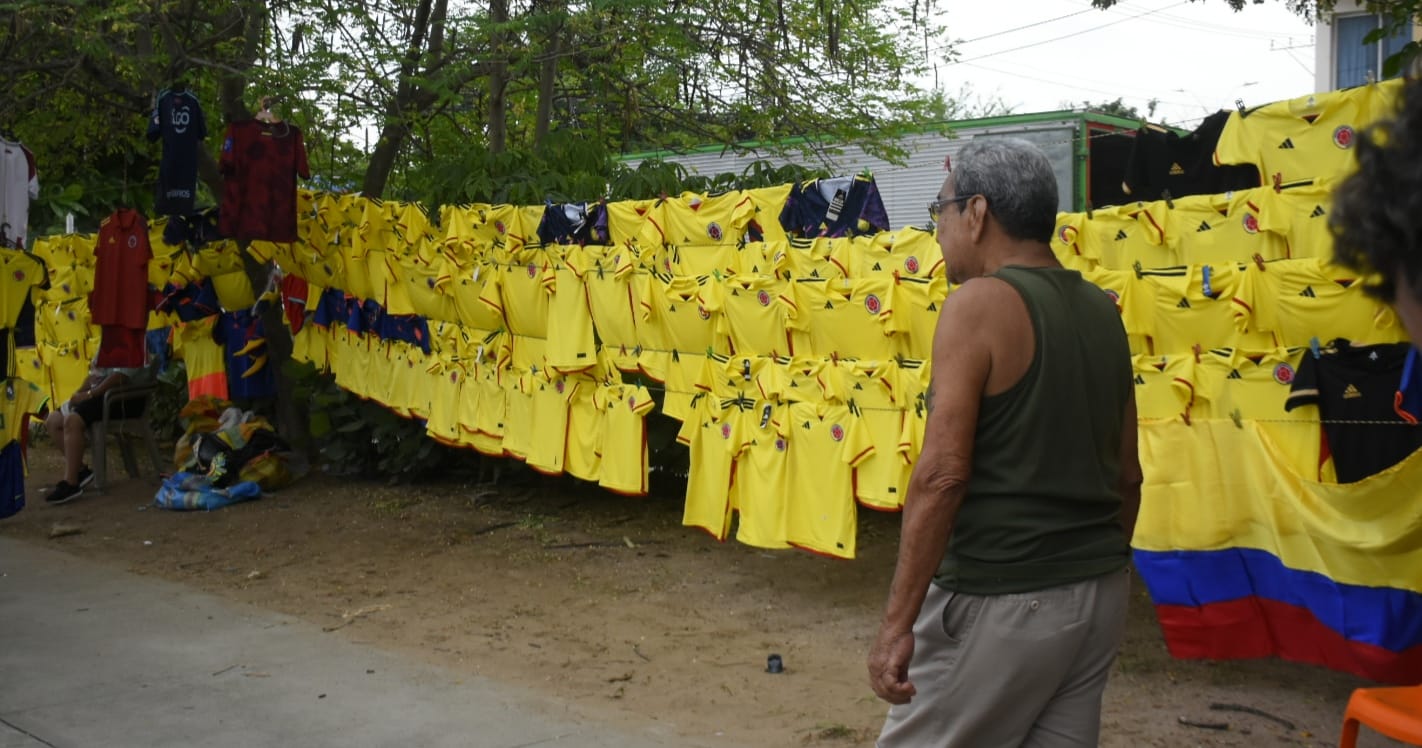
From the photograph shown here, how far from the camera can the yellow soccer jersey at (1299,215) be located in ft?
16.9

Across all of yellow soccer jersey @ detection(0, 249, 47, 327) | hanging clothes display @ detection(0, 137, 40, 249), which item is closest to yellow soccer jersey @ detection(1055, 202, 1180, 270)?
yellow soccer jersey @ detection(0, 249, 47, 327)

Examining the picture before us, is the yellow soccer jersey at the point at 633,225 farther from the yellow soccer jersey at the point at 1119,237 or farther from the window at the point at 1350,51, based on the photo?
the window at the point at 1350,51

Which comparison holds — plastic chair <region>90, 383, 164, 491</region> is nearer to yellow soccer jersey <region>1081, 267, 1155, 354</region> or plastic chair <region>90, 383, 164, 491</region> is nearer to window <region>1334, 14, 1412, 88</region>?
yellow soccer jersey <region>1081, 267, 1155, 354</region>

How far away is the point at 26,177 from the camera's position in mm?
9289

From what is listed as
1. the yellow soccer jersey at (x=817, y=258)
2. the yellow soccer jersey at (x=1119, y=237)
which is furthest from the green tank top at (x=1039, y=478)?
the yellow soccer jersey at (x=817, y=258)

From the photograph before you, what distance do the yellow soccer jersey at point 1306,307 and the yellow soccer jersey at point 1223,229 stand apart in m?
0.14

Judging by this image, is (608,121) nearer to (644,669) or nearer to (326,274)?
(326,274)

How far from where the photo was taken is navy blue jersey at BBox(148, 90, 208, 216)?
33.5ft

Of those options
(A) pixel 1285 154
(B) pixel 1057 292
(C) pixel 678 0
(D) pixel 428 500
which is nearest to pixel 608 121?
(C) pixel 678 0

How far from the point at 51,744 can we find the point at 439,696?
4.91 feet

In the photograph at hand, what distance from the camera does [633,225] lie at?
809 centimetres

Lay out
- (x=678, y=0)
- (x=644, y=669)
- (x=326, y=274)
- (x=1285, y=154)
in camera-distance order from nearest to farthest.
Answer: (x=1285, y=154) → (x=644, y=669) → (x=678, y=0) → (x=326, y=274)

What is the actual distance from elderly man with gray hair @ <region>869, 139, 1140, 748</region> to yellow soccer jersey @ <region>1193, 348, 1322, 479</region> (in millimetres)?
2665

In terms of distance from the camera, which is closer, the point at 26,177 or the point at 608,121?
the point at 26,177
